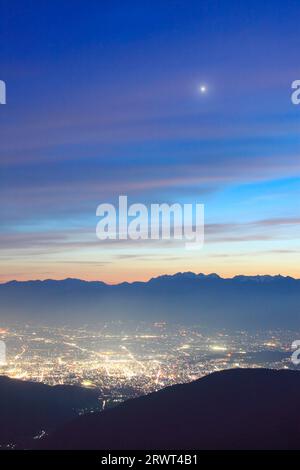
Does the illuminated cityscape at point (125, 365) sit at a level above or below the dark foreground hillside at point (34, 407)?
below

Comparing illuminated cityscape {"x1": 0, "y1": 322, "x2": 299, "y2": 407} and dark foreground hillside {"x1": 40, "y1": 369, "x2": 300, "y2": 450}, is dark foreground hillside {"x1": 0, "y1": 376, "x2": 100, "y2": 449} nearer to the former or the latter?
illuminated cityscape {"x1": 0, "y1": 322, "x2": 299, "y2": 407}

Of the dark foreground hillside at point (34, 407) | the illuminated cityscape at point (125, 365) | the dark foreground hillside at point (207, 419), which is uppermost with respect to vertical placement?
the dark foreground hillside at point (207, 419)

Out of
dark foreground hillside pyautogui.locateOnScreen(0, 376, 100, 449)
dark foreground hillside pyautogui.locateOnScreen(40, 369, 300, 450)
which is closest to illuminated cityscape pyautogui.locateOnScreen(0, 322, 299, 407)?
dark foreground hillside pyautogui.locateOnScreen(0, 376, 100, 449)

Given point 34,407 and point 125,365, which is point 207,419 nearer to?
point 34,407

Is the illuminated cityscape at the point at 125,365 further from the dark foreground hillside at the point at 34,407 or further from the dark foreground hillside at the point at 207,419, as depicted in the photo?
the dark foreground hillside at the point at 207,419

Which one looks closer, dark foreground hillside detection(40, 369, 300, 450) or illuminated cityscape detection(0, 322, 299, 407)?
dark foreground hillside detection(40, 369, 300, 450)

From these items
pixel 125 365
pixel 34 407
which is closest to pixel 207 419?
pixel 34 407

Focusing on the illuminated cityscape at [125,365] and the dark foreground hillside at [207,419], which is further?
the illuminated cityscape at [125,365]

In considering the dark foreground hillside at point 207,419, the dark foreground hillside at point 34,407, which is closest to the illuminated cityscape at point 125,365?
the dark foreground hillside at point 34,407
